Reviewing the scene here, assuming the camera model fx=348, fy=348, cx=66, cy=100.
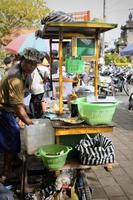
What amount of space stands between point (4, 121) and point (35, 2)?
25.3 meters

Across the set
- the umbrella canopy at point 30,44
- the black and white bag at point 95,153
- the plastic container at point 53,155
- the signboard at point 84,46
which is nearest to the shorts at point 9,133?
the plastic container at point 53,155

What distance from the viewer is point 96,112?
3881 millimetres

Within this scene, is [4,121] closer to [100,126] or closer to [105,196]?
[100,126]

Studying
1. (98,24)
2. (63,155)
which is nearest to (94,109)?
(63,155)

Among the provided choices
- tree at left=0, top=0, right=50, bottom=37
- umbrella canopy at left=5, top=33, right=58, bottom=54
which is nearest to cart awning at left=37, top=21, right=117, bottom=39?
umbrella canopy at left=5, top=33, right=58, bottom=54

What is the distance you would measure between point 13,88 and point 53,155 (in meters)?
0.95

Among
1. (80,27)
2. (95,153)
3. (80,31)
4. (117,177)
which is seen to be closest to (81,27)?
(80,27)

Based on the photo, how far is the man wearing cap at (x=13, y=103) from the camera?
13.7 feet

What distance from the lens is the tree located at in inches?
1094

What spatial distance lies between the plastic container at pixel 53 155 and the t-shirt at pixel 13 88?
648 mm

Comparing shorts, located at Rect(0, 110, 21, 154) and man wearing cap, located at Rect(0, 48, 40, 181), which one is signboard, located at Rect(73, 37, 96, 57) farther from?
shorts, located at Rect(0, 110, 21, 154)

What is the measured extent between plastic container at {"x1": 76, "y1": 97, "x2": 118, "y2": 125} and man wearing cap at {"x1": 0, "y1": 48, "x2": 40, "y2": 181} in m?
0.67

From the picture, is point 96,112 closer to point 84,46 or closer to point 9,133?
point 84,46

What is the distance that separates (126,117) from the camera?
10.2 m
